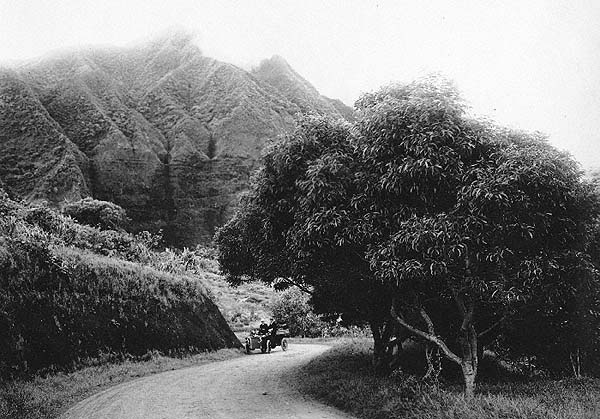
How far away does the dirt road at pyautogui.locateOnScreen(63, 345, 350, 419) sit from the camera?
10086mm

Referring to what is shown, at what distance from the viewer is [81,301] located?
1612cm

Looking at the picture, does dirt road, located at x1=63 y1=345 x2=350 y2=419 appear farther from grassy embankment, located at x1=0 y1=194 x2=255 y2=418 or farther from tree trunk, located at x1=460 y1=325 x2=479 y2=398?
tree trunk, located at x1=460 y1=325 x2=479 y2=398

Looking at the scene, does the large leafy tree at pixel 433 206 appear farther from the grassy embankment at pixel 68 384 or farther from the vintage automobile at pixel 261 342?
the vintage automobile at pixel 261 342

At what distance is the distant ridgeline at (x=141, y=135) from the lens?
64.2 m

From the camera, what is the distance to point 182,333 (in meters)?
20.6

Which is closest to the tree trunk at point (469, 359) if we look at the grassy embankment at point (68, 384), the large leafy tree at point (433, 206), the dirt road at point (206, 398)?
the large leafy tree at point (433, 206)

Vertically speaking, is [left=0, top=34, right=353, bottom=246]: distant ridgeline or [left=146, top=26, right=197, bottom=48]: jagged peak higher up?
[left=146, top=26, right=197, bottom=48]: jagged peak

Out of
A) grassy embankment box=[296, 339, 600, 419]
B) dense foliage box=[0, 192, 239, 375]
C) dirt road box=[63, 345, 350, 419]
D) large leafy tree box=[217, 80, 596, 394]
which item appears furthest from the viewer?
dense foliage box=[0, 192, 239, 375]

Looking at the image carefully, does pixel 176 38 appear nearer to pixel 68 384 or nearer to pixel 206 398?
pixel 68 384

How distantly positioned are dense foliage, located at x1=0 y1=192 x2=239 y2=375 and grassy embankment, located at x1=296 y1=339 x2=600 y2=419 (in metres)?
7.09

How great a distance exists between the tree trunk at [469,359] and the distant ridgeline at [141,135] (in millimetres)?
57195

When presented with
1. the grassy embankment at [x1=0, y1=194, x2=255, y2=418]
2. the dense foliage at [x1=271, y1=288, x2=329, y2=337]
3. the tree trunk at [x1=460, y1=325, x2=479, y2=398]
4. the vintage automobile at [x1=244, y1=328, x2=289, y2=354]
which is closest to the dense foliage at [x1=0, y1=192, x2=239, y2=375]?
the grassy embankment at [x1=0, y1=194, x2=255, y2=418]

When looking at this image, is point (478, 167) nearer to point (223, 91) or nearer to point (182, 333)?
point (182, 333)

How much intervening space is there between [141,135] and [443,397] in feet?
238
